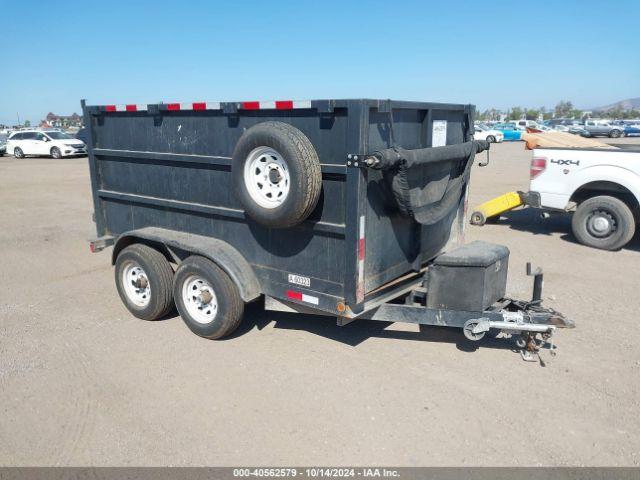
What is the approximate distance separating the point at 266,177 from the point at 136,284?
2.27m

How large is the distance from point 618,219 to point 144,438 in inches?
300

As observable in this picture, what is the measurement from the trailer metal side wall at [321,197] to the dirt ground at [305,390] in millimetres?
726

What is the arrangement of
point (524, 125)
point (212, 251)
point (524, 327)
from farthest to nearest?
point (524, 125) < point (212, 251) < point (524, 327)

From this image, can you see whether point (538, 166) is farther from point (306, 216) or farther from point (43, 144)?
point (43, 144)

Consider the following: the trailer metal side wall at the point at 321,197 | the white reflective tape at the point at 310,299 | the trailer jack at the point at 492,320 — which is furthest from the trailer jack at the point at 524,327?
the white reflective tape at the point at 310,299

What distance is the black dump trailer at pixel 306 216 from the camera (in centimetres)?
396

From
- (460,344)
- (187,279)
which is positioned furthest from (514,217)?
(187,279)

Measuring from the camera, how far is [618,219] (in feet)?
26.7

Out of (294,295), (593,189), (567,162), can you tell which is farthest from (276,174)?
(593,189)

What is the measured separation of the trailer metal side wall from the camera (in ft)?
13.0

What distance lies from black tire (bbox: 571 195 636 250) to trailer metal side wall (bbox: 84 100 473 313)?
378cm

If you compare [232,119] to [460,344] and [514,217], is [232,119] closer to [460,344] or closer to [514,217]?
[460,344]

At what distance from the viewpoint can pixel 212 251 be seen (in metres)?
4.79

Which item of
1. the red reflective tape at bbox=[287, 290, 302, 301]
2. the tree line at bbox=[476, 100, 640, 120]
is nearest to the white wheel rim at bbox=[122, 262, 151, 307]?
the red reflective tape at bbox=[287, 290, 302, 301]
